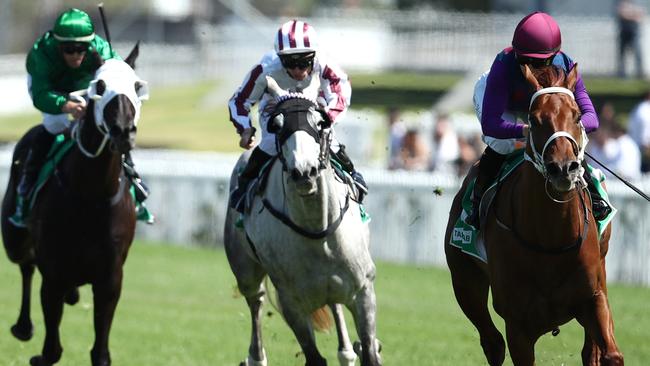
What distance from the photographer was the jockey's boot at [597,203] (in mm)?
7446

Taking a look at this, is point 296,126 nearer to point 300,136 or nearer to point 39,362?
point 300,136

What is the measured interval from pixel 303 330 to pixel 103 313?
5.06 feet

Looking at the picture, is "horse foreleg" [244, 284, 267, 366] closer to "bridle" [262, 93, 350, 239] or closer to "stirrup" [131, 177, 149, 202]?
"stirrup" [131, 177, 149, 202]

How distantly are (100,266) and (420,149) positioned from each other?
34.1 feet

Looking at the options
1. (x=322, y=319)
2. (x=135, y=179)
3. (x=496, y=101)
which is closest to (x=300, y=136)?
(x=496, y=101)

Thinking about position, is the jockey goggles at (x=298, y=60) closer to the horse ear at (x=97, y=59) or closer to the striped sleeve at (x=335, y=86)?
the striped sleeve at (x=335, y=86)

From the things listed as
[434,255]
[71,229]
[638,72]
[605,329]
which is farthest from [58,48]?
[638,72]

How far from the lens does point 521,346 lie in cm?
705

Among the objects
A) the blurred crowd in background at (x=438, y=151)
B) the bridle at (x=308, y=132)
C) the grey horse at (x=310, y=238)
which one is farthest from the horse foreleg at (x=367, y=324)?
the blurred crowd in background at (x=438, y=151)

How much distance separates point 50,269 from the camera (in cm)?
874

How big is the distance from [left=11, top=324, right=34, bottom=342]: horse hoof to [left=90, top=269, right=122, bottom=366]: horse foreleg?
161 centimetres

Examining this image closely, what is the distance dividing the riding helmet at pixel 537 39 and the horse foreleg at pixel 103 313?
129 inches

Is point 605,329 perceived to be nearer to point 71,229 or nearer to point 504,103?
point 504,103

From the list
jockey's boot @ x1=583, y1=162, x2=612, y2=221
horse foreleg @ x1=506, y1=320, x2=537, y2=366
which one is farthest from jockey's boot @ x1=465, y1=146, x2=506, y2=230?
horse foreleg @ x1=506, y1=320, x2=537, y2=366
